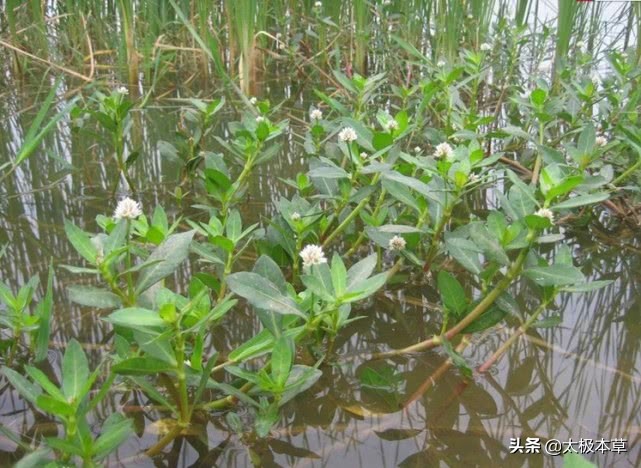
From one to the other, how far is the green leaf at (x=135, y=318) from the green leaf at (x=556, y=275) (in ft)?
2.42

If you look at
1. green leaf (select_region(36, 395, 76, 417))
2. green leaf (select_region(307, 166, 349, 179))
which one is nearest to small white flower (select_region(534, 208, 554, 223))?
green leaf (select_region(307, 166, 349, 179))

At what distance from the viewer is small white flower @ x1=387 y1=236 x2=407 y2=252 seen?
178cm

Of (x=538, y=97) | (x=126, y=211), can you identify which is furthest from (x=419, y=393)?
(x=538, y=97)

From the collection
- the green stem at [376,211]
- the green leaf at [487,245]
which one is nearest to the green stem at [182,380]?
the green leaf at [487,245]

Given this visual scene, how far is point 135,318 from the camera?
3.54 ft

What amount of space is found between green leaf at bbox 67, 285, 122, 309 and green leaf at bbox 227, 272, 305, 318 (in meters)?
0.21

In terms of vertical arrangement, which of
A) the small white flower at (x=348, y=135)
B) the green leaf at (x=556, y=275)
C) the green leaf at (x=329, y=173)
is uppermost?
the small white flower at (x=348, y=135)

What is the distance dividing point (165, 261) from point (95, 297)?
136mm

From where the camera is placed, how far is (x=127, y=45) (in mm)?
4328

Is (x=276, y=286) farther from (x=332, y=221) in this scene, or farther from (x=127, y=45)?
(x=127, y=45)

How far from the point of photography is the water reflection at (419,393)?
4.18 feet

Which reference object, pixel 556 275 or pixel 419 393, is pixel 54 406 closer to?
pixel 419 393

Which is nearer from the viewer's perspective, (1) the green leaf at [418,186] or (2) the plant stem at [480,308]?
(2) the plant stem at [480,308]

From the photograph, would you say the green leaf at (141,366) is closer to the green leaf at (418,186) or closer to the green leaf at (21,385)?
the green leaf at (21,385)
